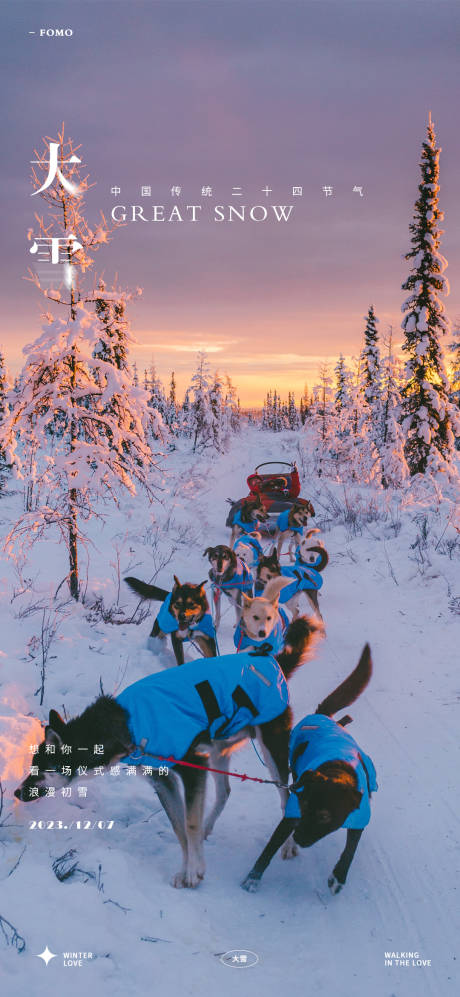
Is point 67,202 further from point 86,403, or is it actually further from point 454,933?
point 454,933

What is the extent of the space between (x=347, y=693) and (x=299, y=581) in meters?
2.85

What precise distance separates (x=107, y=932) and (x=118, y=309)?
279 inches

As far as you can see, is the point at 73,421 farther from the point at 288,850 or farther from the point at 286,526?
the point at 288,850

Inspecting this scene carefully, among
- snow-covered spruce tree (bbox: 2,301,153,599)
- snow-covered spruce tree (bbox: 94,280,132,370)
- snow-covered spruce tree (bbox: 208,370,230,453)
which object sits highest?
snow-covered spruce tree (bbox: 94,280,132,370)

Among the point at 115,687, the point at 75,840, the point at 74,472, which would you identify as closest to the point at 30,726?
the point at 75,840

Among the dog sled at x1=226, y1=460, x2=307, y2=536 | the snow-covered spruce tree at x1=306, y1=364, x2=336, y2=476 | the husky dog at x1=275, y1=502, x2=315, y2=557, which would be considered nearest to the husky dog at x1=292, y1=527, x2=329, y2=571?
the husky dog at x1=275, y1=502, x2=315, y2=557

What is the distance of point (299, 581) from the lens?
680 centimetres

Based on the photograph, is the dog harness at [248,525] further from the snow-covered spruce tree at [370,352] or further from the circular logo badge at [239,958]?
the snow-covered spruce tree at [370,352]

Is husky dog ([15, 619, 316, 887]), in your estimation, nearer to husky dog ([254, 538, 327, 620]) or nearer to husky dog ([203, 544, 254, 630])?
husky dog ([254, 538, 327, 620])

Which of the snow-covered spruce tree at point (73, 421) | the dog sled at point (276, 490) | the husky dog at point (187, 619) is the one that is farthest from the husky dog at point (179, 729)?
the dog sled at point (276, 490)

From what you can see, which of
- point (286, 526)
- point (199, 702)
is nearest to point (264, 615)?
point (199, 702)

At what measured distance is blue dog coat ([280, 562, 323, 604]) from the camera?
671 centimetres

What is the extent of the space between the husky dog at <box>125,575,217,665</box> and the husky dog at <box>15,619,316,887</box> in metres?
1.63

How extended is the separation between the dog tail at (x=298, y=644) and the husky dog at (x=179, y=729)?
62 cm
